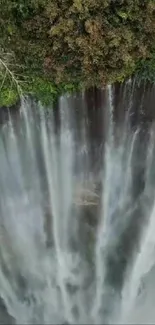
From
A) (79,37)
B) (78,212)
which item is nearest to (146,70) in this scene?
(79,37)

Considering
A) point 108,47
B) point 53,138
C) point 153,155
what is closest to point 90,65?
point 108,47

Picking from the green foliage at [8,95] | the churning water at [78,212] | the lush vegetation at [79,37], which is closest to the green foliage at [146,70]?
the lush vegetation at [79,37]

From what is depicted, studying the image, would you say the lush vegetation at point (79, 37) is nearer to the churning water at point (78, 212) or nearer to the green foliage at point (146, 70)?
the green foliage at point (146, 70)

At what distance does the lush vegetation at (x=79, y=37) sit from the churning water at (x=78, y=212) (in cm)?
72

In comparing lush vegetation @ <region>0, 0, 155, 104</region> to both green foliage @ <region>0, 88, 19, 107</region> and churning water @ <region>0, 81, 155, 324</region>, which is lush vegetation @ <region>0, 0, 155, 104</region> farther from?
churning water @ <region>0, 81, 155, 324</region>

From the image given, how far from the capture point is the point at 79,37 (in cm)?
702

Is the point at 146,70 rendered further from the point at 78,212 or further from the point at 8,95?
the point at 78,212

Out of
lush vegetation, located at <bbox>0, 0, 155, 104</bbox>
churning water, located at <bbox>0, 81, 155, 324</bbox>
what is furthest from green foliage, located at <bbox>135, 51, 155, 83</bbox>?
churning water, located at <bbox>0, 81, 155, 324</bbox>

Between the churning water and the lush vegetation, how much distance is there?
716 mm

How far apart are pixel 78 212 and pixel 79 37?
4028 mm

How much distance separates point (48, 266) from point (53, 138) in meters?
3.45

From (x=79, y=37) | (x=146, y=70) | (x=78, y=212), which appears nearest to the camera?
(x=79, y=37)

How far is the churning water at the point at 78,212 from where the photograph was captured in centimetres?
859

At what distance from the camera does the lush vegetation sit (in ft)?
22.9
